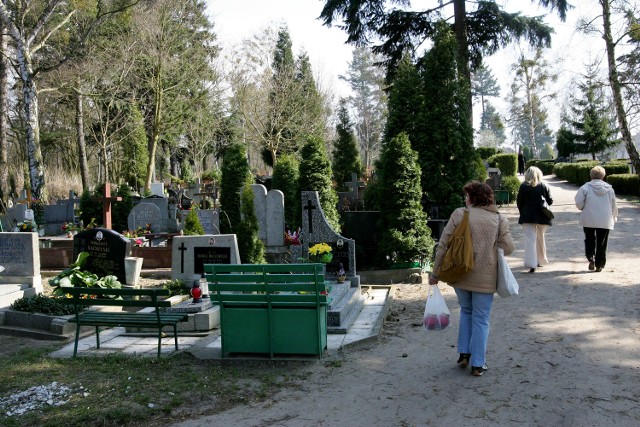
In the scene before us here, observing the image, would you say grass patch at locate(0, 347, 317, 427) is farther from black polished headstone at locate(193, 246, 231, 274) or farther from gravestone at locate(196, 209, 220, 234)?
gravestone at locate(196, 209, 220, 234)

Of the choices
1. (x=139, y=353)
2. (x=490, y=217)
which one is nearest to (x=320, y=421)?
(x=490, y=217)

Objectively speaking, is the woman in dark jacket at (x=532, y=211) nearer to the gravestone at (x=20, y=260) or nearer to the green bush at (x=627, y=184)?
the gravestone at (x=20, y=260)

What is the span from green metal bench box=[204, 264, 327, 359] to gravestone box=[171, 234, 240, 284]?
3594mm

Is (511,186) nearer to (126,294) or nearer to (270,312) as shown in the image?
(270,312)

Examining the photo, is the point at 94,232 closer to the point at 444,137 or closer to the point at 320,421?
the point at 320,421

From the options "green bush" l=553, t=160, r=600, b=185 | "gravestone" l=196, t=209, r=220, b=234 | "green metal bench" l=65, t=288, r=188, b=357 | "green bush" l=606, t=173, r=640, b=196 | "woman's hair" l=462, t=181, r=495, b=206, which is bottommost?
"green metal bench" l=65, t=288, r=188, b=357

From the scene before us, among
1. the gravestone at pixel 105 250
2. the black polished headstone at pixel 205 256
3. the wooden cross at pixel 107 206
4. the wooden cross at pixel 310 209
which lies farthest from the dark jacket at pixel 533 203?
the wooden cross at pixel 107 206

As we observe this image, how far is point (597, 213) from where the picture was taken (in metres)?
9.41

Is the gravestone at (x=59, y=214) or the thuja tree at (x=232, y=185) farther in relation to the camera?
the gravestone at (x=59, y=214)

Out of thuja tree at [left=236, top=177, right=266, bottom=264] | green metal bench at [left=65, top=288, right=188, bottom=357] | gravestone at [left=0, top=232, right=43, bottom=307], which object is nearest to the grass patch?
green metal bench at [left=65, top=288, right=188, bottom=357]

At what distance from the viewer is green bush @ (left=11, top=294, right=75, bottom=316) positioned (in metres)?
8.21

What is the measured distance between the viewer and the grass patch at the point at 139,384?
4820 mm

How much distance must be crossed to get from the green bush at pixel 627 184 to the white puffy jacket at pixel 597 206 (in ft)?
47.6

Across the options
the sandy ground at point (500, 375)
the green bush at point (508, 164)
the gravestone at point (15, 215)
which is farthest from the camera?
the green bush at point (508, 164)
